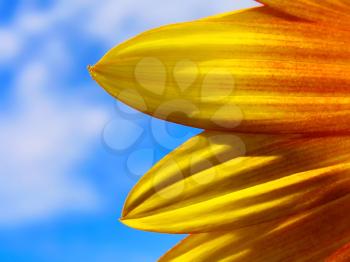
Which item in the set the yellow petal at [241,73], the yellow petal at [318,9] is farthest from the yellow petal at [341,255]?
the yellow petal at [318,9]

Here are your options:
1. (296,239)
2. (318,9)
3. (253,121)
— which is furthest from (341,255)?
(318,9)

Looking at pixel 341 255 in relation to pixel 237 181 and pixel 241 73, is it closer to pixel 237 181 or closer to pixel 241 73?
pixel 237 181

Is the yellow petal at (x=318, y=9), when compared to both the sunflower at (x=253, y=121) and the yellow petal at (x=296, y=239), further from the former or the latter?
the yellow petal at (x=296, y=239)

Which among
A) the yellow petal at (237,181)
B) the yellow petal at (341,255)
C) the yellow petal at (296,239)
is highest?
the yellow petal at (237,181)

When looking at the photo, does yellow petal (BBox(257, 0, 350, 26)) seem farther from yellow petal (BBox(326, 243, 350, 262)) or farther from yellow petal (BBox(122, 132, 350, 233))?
yellow petal (BBox(326, 243, 350, 262))

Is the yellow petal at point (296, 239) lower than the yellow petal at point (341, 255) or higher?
higher

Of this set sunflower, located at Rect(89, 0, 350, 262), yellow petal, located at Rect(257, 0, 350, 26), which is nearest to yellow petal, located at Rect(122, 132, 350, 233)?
sunflower, located at Rect(89, 0, 350, 262)

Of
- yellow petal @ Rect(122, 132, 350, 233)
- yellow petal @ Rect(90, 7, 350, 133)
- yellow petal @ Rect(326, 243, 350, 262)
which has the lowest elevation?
yellow petal @ Rect(326, 243, 350, 262)
